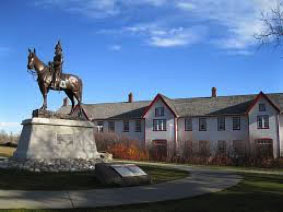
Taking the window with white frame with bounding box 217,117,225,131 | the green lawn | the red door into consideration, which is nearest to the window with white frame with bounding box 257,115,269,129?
the window with white frame with bounding box 217,117,225,131

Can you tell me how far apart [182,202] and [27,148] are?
10.3 m

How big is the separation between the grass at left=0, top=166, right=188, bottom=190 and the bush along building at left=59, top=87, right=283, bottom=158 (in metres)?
30.8

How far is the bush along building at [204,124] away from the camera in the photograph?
50.8 metres

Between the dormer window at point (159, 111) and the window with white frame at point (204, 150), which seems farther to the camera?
the dormer window at point (159, 111)

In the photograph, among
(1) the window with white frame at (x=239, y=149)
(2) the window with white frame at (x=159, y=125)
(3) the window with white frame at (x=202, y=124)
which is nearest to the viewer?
(1) the window with white frame at (x=239, y=149)

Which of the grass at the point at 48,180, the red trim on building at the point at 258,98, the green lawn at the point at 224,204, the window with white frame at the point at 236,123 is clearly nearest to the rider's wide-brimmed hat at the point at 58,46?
the grass at the point at 48,180

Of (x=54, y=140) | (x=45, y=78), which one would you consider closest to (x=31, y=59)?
(x=45, y=78)

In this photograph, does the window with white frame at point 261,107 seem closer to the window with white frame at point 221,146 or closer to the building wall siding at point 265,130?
the building wall siding at point 265,130

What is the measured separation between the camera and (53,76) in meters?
22.1

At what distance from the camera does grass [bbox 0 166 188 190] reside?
47.9 feet

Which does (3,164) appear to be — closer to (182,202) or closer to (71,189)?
→ (71,189)

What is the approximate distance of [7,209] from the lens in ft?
33.9

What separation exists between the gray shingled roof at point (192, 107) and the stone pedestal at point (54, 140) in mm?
36255

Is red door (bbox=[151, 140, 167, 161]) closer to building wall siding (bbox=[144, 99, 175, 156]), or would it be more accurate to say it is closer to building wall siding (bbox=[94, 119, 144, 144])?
building wall siding (bbox=[144, 99, 175, 156])
